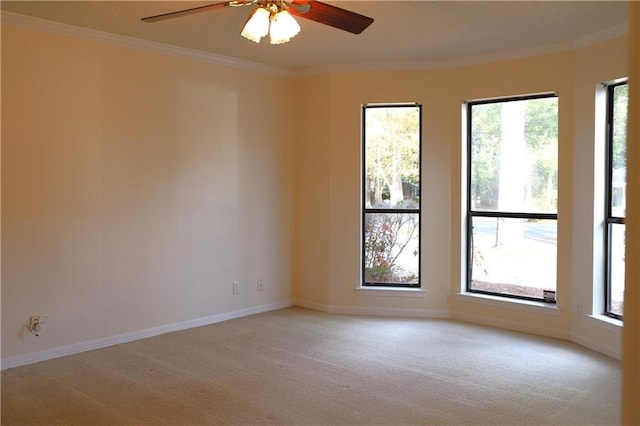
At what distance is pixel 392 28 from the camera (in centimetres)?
432

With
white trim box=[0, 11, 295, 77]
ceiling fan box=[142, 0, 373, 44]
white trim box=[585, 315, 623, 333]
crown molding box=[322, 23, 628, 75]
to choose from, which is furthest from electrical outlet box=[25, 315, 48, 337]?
white trim box=[585, 315, 623, 333]

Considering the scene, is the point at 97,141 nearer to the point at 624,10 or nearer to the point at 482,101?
the point at 482,101

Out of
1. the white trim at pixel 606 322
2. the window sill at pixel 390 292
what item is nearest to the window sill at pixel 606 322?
the white trim at pixel 606 322

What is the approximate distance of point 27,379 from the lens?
12.4ft

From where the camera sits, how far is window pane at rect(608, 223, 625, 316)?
4.46m

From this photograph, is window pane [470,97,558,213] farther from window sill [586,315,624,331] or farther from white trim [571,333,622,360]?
white trim [571,333,622,360]

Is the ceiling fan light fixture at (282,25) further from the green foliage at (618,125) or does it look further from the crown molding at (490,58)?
the green foliage at (618,125)

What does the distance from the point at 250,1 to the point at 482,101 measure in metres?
3.06

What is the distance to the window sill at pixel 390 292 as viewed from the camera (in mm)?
5629

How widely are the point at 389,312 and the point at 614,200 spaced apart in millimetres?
2362

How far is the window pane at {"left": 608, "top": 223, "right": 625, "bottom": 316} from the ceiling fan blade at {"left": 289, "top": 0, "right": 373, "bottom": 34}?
280 centimetres

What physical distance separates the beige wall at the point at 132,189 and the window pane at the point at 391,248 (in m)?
0.93

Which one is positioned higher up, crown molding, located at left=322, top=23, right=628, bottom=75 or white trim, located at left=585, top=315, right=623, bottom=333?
crown molding, located at left=322, top=23, right=628, bottom=75

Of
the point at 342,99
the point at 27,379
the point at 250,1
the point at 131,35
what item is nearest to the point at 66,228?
the point at 27,379
